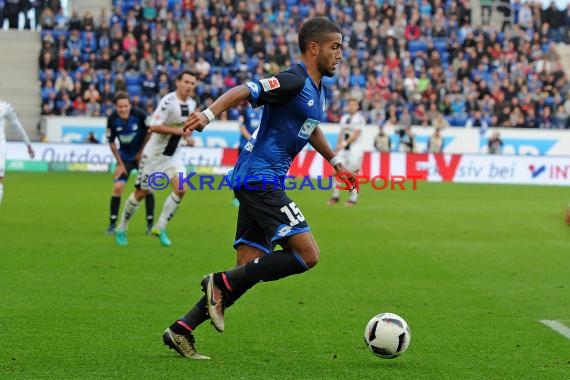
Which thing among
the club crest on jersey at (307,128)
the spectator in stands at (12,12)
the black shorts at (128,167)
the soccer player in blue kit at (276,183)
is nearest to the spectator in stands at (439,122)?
the spectator in stands at (12,12)

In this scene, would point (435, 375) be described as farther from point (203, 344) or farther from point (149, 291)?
point (149, 291)

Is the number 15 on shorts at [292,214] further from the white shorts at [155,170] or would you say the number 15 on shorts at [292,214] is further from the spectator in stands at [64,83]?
the spectator in stands at [64,83]

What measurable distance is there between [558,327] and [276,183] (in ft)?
9.80

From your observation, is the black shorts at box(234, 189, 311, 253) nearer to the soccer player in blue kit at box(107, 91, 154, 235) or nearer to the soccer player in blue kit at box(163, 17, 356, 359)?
the soccer player in blue kit at box(163, 17, 356, 359)

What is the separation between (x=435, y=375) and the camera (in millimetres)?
6609

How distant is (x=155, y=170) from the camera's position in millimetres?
14516

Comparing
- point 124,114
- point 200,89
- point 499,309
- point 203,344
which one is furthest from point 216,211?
Result: point 200,89

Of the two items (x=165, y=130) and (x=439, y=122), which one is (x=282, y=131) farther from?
(x=439, y=122)

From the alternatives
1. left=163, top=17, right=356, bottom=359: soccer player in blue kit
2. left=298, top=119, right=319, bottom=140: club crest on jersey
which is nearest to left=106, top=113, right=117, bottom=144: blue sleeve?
left=163, top=17, right=356, bottom=359: soccer player in blue kit

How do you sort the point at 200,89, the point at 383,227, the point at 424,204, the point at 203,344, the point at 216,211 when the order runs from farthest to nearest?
the point at 200,89 → the point at 424,204 → the point at 216,211 → the point at 383,227 → the point at 203,344

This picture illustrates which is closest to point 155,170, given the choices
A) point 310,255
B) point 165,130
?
point 165,130

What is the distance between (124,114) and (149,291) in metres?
5.68

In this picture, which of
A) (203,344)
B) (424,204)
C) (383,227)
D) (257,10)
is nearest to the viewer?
(203,344)

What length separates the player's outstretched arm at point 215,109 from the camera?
6251 millimetres
